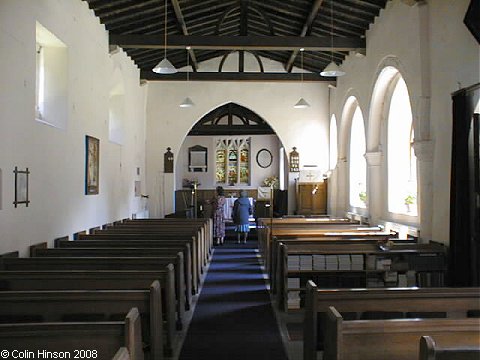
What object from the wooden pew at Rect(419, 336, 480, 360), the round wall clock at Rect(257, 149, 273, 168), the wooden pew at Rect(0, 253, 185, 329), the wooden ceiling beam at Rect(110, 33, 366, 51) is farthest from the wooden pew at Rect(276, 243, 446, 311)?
the round wall clock at Rect(257, 149, 273, 168)

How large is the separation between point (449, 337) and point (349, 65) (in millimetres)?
9332

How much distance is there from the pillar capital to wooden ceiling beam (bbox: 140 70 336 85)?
373 centimetres

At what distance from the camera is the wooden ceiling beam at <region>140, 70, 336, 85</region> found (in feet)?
40.0

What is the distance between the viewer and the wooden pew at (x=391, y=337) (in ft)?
7.82

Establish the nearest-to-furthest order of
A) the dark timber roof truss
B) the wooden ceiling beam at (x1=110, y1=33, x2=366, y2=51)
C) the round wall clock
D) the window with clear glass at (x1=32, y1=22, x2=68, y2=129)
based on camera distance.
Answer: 1. the window with clear glass at (x1=32, y1=22, x2=68, y2=129)
2. the dark timber roof truss
3. the wooden ceiling beam at (x1=110, y1=33, x2=366, y2=51)
4. the round wall clock

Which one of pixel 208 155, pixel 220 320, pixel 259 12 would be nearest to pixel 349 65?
pixel 259 12

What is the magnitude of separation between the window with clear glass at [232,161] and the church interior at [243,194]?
529 centimetres

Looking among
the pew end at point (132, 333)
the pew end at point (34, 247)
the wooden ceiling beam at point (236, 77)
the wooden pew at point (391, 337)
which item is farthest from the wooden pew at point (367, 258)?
the wooden ceiling beam at point (236, 77)

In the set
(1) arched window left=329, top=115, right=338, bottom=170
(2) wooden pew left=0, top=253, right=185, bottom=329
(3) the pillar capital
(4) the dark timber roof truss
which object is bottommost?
(2) wooden pew left=0, top=253, right=185, bottom=329

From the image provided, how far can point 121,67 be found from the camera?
10.3m

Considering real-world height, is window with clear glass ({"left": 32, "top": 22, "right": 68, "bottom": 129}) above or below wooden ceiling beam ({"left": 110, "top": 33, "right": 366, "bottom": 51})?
below

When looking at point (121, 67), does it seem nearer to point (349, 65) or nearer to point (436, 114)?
point (349, 65)

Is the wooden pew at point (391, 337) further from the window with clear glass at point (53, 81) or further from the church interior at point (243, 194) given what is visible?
Result: the window with clear glass at point (53, 81)

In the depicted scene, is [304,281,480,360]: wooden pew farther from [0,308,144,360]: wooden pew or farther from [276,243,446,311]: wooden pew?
[276,243,446,311]: wooden pew
